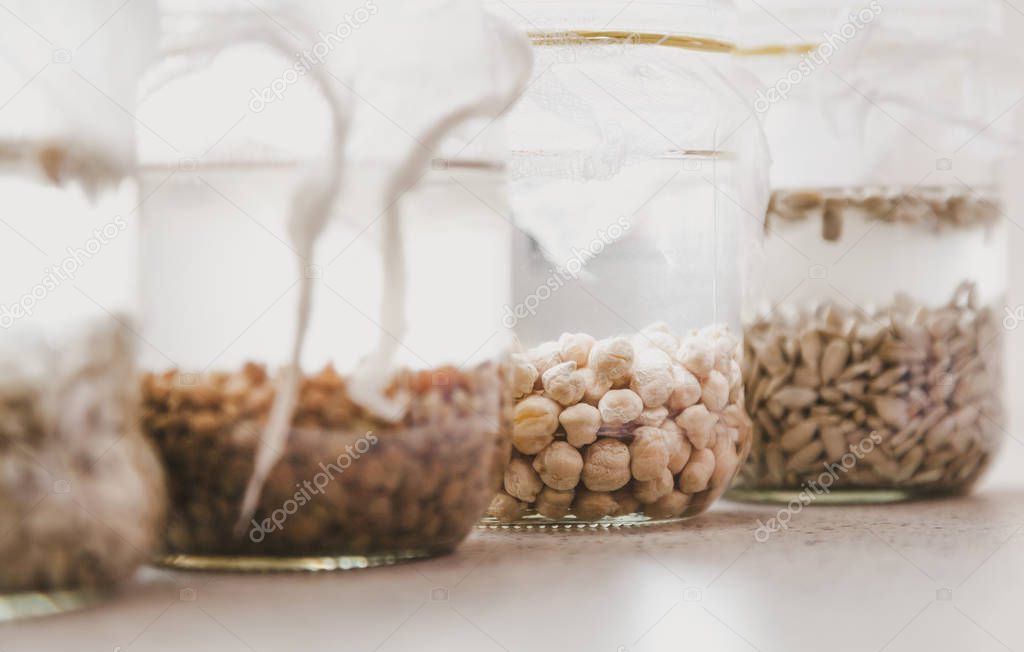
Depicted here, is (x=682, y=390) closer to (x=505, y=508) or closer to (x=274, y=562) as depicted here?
(x=505, y=508)

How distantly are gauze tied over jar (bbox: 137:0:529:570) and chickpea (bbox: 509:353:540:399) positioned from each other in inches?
4.0

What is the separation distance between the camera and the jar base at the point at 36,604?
0.52 metres

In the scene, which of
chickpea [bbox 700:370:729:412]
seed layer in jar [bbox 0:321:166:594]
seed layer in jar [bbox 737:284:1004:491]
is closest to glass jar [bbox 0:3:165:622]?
seed layer in jar [bbox 0:321:166:594]

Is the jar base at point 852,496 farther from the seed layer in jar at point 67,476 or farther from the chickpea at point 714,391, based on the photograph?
the seed layer in jar at point 67,476

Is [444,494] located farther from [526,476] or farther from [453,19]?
[453,19]

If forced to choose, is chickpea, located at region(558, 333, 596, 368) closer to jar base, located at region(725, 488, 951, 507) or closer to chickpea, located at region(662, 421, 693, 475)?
chickpea, located at region(662, 421, 693, 475)

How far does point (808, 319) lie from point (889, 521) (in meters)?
0.14

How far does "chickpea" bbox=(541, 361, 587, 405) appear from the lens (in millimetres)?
713

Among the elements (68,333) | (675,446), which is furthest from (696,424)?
(68,333)

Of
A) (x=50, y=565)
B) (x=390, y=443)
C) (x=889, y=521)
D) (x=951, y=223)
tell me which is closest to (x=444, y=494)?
(x=390, y=443)

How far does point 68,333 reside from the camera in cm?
55

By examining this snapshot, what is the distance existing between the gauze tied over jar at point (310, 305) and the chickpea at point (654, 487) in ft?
0.44

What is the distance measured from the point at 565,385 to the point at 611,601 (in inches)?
6.5

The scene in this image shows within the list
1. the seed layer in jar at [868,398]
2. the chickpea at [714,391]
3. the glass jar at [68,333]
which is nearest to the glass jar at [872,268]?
the seed layer in jar at [868,398]
